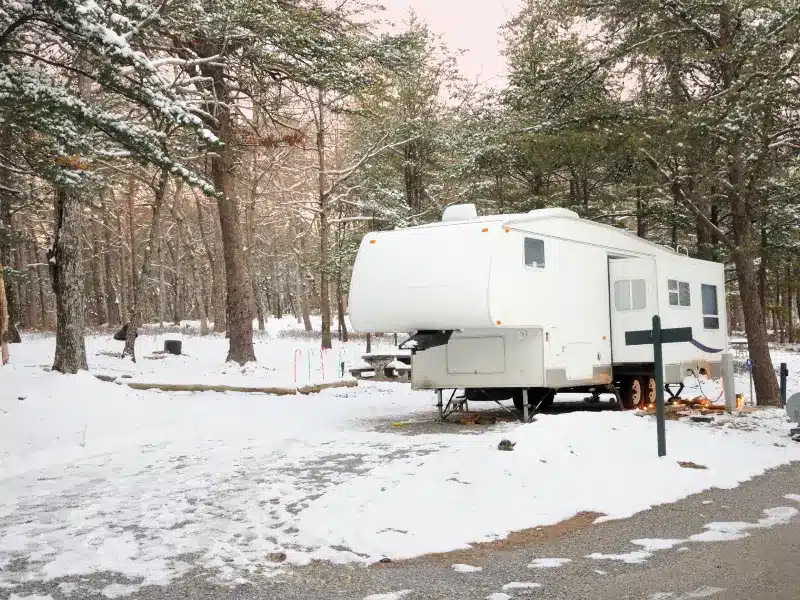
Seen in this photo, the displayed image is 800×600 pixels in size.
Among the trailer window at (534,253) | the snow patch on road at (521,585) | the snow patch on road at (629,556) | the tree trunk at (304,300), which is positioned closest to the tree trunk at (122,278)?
the tree trunk at (304,300)

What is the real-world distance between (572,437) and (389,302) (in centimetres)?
383

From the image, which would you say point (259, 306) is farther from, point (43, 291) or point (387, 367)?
point (387, 367)

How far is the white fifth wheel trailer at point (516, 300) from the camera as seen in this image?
10883 mm

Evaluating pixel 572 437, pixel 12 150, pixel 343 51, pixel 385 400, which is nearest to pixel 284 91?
pixel 343 51

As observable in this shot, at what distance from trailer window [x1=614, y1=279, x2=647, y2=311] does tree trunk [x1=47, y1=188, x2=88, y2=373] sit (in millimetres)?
9685

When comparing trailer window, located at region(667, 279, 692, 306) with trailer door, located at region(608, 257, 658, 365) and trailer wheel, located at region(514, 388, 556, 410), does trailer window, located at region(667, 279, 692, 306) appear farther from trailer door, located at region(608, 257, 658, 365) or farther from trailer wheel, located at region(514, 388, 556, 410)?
trailer wheel, located at region(514, 388, 556, 410)

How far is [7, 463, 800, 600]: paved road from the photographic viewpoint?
4.53 m

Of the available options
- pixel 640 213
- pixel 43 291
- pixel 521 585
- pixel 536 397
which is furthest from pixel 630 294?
pixel 43 291

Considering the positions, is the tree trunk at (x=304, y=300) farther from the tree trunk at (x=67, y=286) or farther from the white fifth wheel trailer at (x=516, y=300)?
the white fifth wheel trailer at (x=516, y=300)

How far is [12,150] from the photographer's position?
14.7m

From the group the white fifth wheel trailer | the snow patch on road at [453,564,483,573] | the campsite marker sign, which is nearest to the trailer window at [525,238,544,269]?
the white fifth wheel trailer

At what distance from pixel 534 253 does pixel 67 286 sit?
27.8 feet

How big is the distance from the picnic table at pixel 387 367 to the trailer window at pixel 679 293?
26.9 ft

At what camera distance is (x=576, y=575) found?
16.1ft
